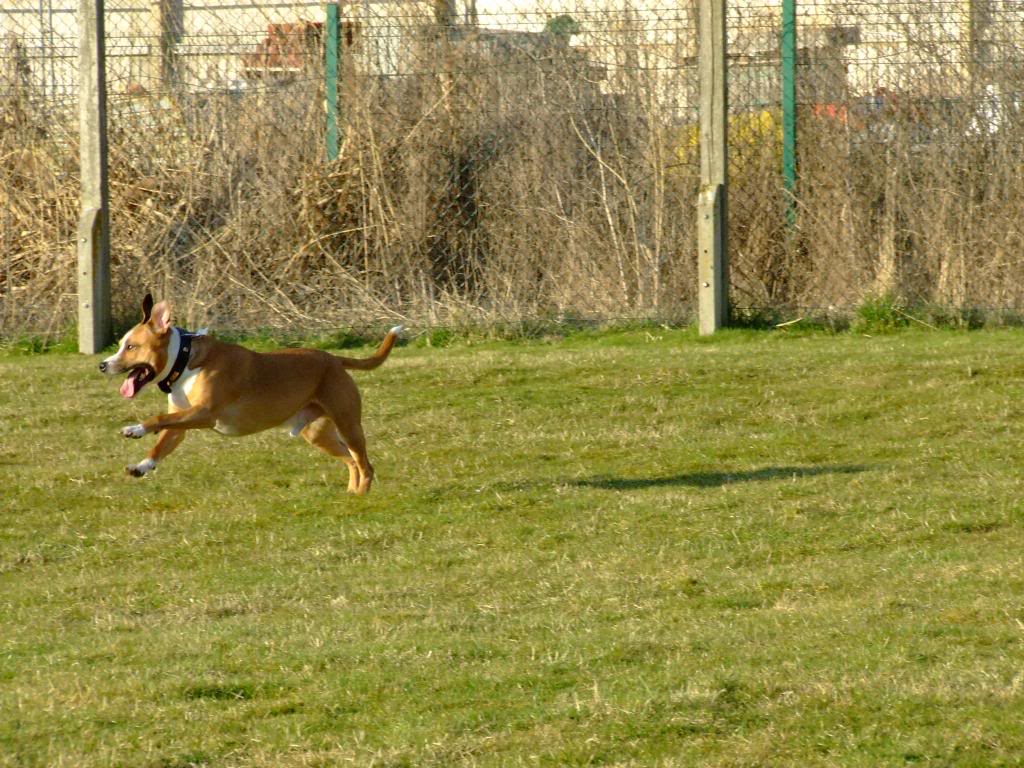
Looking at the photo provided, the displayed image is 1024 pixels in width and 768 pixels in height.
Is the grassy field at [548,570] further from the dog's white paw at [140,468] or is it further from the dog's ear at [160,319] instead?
the dog's ear at [160,319]

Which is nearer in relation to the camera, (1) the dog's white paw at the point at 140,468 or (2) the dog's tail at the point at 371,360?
(1) the dog's white paw at the point at 140,468

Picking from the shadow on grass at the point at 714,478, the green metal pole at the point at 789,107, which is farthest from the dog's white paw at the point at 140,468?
the green metal pole at the point at 789,107

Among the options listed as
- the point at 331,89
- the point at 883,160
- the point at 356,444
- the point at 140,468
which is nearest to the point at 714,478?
the point at 356,444

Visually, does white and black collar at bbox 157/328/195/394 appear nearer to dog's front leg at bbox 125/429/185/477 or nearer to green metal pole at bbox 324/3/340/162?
dog's front leg at bbox 125/429/185/477

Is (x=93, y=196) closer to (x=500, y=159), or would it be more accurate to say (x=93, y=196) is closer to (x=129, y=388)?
(x=500, y=159)

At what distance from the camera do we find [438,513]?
746 cm

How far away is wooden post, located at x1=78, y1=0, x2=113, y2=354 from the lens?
11.4 m

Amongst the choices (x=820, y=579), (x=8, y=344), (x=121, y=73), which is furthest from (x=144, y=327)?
(x=121, y=73)

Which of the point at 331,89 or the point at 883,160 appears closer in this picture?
the point at 883,160

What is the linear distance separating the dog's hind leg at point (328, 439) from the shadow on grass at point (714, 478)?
1.10 meters

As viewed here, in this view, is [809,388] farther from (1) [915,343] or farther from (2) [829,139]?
(2) [829,139]

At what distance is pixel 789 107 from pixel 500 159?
220 cm

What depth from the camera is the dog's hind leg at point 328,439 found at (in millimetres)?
7977

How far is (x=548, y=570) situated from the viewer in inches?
256
